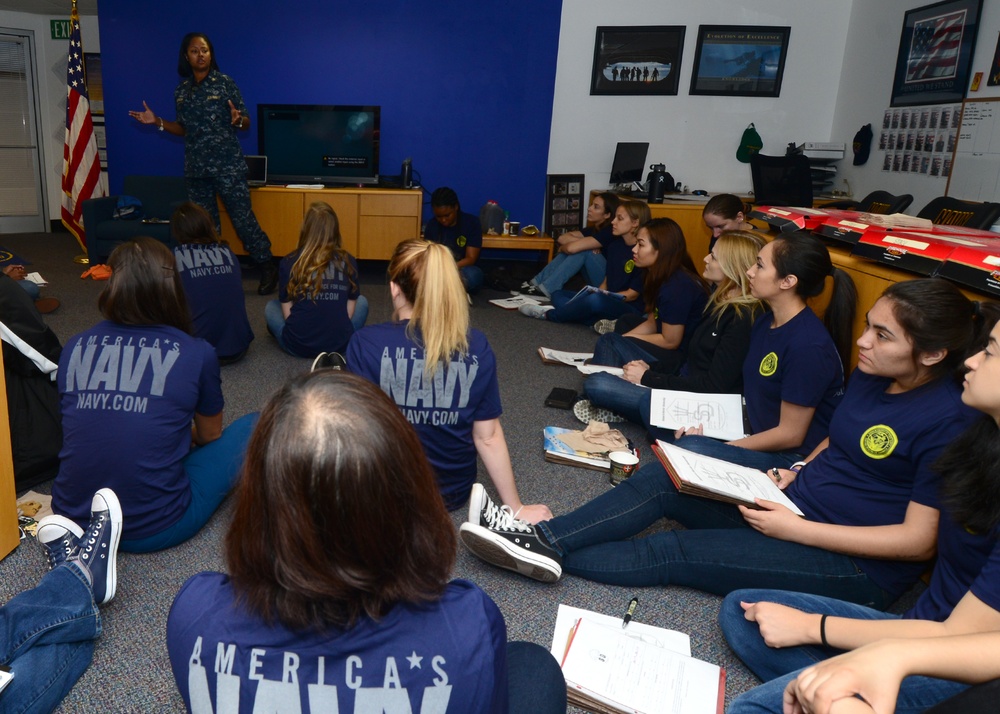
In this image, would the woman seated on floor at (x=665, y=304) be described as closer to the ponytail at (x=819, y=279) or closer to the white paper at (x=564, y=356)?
the white paper at (x=564, y=356)

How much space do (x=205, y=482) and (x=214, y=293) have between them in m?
1.55

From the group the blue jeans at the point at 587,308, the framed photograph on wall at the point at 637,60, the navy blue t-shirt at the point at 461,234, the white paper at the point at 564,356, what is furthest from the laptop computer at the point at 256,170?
the white paper at the point at 564,356

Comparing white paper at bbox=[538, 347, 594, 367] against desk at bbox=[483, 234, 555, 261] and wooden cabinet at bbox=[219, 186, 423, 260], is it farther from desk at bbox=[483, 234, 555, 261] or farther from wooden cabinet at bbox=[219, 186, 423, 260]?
wooden cabinet at bbox=[219, 186, 423, 260]

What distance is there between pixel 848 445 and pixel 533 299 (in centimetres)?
372

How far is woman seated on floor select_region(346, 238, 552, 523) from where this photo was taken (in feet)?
6.35

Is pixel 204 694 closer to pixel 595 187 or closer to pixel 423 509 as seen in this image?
pixel 423 509

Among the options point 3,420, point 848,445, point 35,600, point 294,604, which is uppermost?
point 294,604

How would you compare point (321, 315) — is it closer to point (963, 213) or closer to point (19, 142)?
point (963, 213)

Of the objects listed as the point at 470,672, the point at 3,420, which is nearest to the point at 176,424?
the point at 3,420

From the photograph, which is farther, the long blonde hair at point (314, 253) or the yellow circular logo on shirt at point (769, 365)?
the long blonde hair at point (314, 253)

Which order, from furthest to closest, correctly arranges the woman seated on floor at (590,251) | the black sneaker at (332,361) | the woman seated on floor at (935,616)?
the woman seated on floor at (590,251) → the black sneaker at (332,361) → the woman seated on floor at (935,616)

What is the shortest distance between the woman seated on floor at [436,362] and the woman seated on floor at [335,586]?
1.11 meters

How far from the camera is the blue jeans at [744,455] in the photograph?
7.31 ft

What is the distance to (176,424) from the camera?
189 cm
